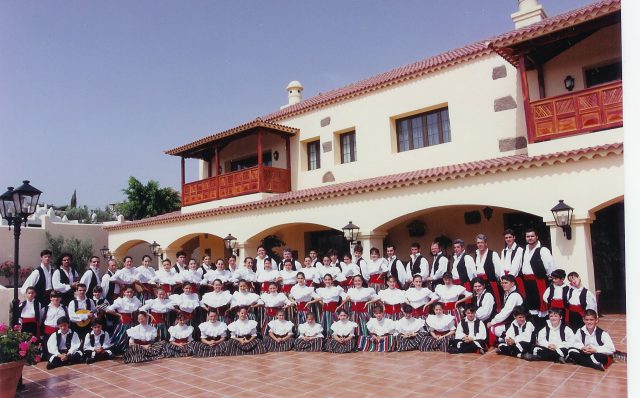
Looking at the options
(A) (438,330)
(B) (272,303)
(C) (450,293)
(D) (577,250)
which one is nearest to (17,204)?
(B) (272,303)

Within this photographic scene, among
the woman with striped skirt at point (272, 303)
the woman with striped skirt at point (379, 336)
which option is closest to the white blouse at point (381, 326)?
the woman with striped skirt at point (379, 336)

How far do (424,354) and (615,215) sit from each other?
6.80 m

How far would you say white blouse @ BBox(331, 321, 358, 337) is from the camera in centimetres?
819

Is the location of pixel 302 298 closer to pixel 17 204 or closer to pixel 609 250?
pixel 17 204

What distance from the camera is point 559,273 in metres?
6.96

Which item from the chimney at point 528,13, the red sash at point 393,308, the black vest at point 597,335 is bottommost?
the black vest at point 597,335

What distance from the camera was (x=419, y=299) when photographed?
823cm

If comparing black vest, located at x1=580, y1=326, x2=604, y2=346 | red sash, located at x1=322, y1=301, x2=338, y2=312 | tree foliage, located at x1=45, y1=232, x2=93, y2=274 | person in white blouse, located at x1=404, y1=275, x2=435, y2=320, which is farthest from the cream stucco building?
tree foliage, located at x1=45, y1=232, x2=93, y2=274

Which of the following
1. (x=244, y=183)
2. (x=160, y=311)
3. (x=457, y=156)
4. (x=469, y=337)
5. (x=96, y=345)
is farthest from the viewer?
(x=244, y=183)

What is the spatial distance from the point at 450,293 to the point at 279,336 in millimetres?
3273

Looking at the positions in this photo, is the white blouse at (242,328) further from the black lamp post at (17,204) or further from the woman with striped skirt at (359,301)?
the black lamp post at (17,204)

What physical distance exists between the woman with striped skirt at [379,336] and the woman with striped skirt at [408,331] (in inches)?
4.4

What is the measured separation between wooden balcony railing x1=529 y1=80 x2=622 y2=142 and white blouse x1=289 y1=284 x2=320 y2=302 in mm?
5660

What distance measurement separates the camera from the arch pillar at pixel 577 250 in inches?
325
